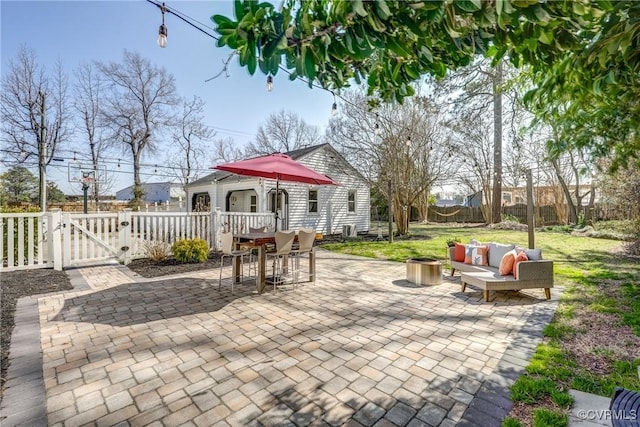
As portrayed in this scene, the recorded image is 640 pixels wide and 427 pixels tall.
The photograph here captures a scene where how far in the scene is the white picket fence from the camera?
6230 mm

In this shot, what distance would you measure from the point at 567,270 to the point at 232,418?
8.07 metres

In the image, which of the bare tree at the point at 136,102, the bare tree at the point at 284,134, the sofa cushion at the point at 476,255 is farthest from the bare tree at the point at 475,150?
the bare tree at the point at 136,102

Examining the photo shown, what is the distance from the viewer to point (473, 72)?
1349 centimetres

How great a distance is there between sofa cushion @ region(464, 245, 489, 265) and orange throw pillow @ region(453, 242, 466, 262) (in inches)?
8.2

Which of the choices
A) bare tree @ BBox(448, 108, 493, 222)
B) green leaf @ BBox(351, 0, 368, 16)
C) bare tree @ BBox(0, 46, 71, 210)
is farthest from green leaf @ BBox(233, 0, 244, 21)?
bare tree @ BBox(0, 46, 71, 210)

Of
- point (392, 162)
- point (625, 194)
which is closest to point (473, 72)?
point (392, 162)

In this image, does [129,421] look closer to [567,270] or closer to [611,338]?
[611,338]

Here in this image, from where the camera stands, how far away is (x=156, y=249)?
7539mm

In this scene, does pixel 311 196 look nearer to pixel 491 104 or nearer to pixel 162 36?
pixel 491 104

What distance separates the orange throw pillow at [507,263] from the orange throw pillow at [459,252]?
123 centimetres

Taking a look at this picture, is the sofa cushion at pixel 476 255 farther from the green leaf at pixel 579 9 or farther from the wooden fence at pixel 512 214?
the wooden fence at pixel 512 214

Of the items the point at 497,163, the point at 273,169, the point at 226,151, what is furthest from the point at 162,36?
the point at 226,151

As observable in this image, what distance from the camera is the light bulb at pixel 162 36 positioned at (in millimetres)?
4488

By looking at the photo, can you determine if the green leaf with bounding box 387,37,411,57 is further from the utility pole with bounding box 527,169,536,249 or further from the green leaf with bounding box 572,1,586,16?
the utility pole with bounding box 527,169,536,249
